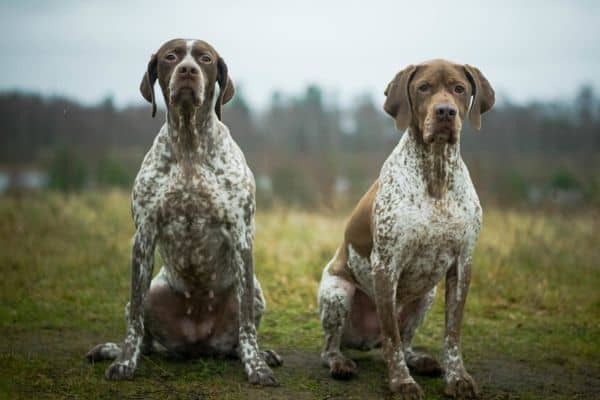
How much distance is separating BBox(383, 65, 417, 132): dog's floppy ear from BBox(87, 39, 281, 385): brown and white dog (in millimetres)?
991

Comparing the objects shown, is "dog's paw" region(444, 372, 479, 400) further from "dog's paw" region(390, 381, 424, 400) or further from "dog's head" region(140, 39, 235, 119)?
"dog's head" region(140, 39, 235, 119)

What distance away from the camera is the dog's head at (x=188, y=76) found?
4.11 meters

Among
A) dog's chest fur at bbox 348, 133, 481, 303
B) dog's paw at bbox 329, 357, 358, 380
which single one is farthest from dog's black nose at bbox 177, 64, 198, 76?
dog's paw at bbox 329, 357, 358, 380

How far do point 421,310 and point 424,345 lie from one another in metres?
0.86

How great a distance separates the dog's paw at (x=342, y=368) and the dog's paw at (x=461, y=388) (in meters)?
0.62

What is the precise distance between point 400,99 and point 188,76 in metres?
1.26

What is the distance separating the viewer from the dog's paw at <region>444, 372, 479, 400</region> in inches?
161

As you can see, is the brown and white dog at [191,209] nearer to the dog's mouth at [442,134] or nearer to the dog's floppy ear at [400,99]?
the dog's floppy ear at [400,99]

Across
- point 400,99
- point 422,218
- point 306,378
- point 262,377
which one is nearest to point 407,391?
point 306,378

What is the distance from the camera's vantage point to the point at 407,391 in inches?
157

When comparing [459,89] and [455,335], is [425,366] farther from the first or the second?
[459,89]

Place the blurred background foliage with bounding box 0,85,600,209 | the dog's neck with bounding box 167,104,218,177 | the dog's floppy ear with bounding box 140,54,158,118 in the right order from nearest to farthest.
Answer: the dog's neck with bounding box 167,104,218,177, the dog's floppy ear with bounding box 140,54,158,118, the blurred background foliage with bounding box 0,85,600,209

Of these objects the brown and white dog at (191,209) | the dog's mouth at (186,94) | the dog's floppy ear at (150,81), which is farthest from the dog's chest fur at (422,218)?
the dog's floppy ear at (150,81)

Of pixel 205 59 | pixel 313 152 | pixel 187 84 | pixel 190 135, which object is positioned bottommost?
pixel 313 152
